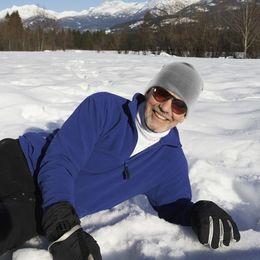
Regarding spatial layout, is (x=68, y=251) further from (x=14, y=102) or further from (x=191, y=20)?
(x=191, y=20)

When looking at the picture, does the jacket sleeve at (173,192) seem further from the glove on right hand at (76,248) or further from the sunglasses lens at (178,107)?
the glove on right hand at (76,248)

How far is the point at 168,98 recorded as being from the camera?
76.1 inches

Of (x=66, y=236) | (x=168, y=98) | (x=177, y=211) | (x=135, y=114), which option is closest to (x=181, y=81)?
(x=168, y=98)

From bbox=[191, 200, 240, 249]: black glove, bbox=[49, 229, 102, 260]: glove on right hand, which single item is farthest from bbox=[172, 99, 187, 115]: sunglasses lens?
bbox=[49, 229, 102, 260]: glove on right hand

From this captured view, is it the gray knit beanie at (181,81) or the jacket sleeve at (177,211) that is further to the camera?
the jacket sleeve at (177,211)

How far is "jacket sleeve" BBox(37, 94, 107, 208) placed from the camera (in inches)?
70.4

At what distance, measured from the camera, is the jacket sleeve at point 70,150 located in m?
1.79

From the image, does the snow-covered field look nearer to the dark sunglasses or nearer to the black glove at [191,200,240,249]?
the black glove at [191,200,240,249]

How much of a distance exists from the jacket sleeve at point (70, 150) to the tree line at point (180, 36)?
60.4 ft

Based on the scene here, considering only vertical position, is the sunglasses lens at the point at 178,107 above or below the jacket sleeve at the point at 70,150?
above

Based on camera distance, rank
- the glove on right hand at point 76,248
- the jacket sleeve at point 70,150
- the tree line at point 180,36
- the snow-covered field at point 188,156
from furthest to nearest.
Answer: the tree line at point 180,36, the snow-covered field at point 188,156, the jacket sleeve at point 70,150, the glove on right hand at point 76,248

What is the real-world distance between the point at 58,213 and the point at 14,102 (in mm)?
2844

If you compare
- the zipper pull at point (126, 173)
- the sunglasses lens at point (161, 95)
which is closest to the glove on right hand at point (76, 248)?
the zipper pull at point (126, 173)

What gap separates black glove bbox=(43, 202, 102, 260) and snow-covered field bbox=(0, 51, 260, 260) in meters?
0.10
